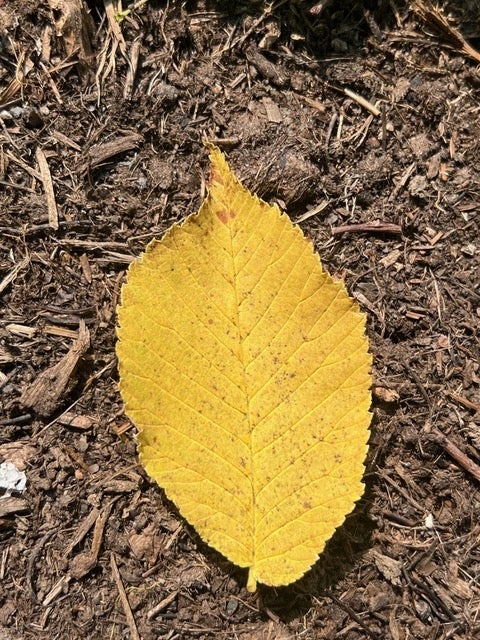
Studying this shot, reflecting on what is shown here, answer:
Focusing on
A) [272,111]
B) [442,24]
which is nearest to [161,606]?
[272,111]

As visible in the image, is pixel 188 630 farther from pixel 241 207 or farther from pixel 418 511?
pixel 241 207

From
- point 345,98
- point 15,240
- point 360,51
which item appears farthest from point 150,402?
point 360,51

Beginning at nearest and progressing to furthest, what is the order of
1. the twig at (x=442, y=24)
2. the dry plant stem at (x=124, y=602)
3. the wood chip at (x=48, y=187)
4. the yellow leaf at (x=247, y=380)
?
the yellow leaf at (x=247, y=380) < the dry plant stem at (x=124, y=602) < the wood chip at (x=48, y=187) < the twig at (x=442, y=24)

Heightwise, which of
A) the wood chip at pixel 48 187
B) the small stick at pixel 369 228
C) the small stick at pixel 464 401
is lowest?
the wood chip at pixel 48 187

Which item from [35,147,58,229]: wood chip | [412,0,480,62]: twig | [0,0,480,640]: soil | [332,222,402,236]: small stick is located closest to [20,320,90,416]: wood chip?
[0,0,480,640]: soil

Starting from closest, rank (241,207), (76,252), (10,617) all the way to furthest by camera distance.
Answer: (241,207), (10,617), (76,252)

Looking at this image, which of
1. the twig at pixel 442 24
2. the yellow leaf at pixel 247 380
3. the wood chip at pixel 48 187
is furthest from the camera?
the twig at pixel 442 24

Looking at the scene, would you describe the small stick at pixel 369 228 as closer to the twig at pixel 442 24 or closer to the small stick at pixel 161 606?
the twig at pixel 442 24

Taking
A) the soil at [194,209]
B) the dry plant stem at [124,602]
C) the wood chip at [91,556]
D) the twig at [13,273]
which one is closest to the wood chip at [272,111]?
the soil at [194,209]
